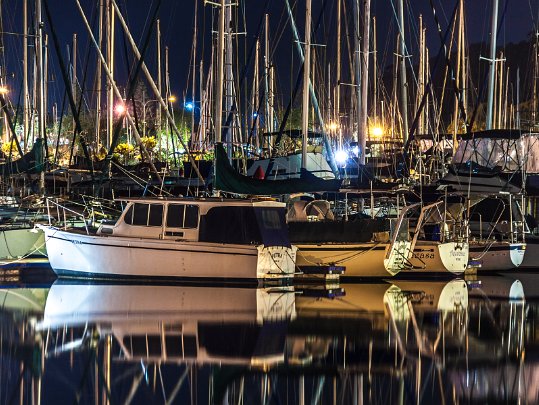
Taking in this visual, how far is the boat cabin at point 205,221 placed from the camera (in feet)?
107

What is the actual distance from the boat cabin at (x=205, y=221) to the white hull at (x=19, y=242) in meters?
5.70

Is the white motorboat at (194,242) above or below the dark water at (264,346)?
above

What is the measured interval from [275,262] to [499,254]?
36.5 feet

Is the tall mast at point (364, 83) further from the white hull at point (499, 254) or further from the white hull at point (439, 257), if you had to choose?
the white hull at point (439, 257)

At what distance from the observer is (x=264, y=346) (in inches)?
819

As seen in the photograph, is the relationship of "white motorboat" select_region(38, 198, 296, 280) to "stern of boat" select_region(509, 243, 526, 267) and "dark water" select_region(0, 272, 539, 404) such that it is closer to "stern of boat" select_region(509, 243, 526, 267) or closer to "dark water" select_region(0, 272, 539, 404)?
"dark water" select_region(0, 272, 539, 404)

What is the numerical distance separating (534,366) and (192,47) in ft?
165

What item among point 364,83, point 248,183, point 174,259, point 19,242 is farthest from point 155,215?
point 364,83

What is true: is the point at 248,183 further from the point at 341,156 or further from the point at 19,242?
the point at 341,156

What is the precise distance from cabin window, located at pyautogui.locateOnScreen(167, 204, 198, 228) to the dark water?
6.90 feet

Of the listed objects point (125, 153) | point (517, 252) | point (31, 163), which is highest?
point (125, 153)

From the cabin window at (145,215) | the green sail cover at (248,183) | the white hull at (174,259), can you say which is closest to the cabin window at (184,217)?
the cabin window at (145,215)

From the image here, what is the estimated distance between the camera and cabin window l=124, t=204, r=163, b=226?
3312cm

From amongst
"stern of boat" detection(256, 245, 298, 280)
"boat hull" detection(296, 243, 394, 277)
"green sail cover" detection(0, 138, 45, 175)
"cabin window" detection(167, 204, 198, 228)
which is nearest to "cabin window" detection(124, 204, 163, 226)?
"cabin window" detection(167, 204, 198, 228)
